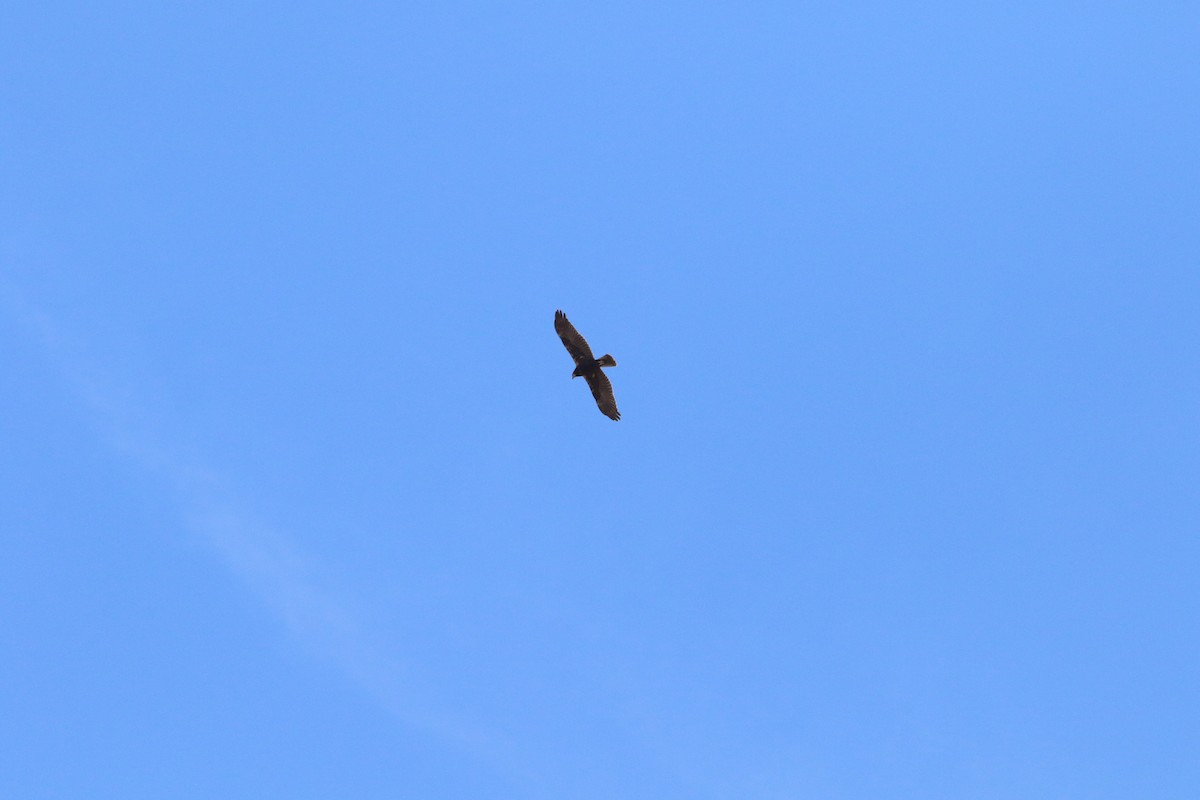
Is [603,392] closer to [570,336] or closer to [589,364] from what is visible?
[589,364]

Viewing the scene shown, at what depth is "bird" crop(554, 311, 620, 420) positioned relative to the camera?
46.6m

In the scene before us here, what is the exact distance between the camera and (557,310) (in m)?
46.6

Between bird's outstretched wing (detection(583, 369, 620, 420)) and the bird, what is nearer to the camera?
the bird

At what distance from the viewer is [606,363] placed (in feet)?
155

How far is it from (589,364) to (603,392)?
64.9 inches

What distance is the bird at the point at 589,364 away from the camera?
46.6 m

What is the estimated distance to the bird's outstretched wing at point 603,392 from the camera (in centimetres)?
4819

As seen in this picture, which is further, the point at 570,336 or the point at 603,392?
the point at 603,392

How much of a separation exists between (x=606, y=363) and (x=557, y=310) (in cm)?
282

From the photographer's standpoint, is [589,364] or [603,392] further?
[603,392]

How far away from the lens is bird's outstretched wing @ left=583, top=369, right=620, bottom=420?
48.2 metres

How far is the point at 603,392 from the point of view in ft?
160

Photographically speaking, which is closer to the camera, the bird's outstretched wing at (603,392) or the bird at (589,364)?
the bird at (589,364)

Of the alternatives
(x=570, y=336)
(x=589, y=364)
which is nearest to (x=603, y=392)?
(x=589, y=364)
